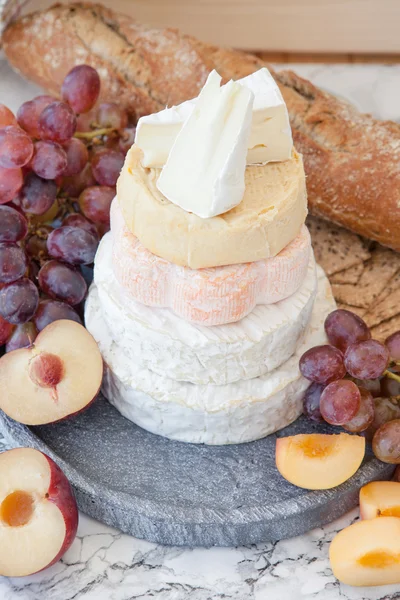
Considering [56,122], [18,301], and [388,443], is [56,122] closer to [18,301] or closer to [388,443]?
[18,301]

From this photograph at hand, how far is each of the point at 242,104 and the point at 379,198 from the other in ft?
1.83

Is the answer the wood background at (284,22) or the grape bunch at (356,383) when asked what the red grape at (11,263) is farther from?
the wood background at (284,22)

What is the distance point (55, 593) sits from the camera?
3.98 ft

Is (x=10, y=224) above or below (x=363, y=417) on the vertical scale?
above

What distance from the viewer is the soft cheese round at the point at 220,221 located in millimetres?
1200

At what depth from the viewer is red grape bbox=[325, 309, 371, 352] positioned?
53.3 inches

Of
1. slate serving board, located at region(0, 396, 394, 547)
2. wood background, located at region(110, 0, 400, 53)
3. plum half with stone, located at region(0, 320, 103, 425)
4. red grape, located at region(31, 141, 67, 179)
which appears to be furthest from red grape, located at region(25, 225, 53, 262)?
wood background, located at region(110, 0, 400, 53)

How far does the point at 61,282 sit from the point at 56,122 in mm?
309

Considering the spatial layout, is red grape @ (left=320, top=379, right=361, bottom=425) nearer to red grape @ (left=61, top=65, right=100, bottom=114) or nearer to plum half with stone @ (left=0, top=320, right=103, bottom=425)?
plum half with stone @ (left=0, top=320, right=103, bottom=425)

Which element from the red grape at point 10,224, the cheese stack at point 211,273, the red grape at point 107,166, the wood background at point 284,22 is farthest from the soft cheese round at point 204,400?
the wood background at point 284,22

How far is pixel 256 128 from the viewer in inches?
49.3

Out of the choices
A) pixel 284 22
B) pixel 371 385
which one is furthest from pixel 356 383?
pixel 284 22

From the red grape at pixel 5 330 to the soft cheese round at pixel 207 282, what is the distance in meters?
0.25

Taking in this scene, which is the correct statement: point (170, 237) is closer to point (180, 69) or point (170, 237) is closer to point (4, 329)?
point (4, 329)
